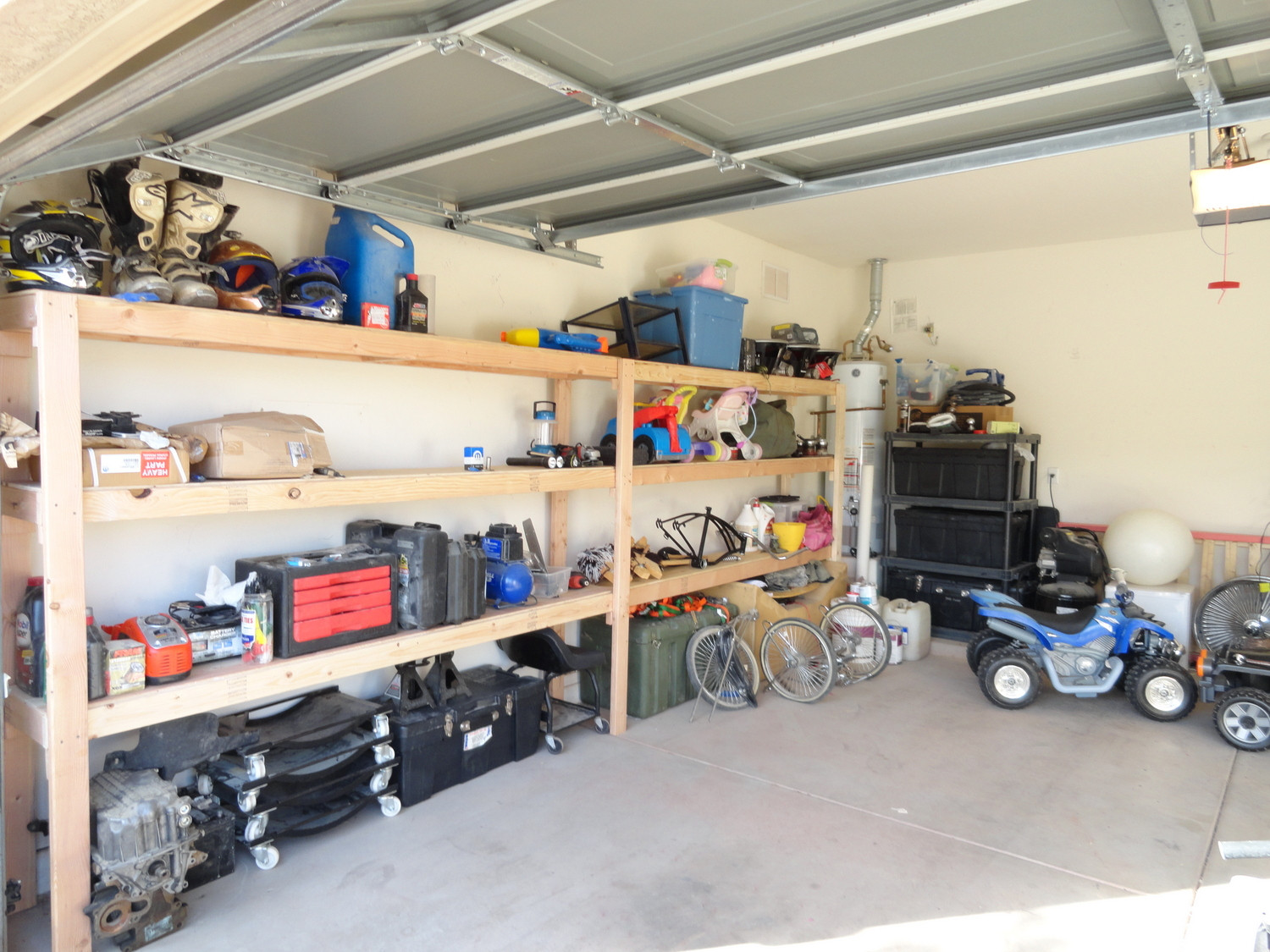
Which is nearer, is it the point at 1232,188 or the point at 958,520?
the point at 1232,188

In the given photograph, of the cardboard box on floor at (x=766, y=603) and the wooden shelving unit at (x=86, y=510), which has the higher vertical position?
the wooden shelving unit at (x=86, y=510)

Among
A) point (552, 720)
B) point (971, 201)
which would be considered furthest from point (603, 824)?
point (971, 201)

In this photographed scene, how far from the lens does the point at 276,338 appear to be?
2693mm

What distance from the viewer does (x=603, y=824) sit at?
321cm

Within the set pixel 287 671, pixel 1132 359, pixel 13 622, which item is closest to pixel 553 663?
pixel 287 671

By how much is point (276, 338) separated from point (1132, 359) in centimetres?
601

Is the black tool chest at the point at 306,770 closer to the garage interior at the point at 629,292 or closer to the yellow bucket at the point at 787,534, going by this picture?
the garage interior at the point at 629,292

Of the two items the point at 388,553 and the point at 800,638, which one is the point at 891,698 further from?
Answer: the point at 388,553

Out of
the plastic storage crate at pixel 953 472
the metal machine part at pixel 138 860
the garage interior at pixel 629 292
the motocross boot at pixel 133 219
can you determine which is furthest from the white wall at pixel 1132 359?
the metal machine part at pixel 138 860

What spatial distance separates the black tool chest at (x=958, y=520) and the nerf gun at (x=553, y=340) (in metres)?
3.23

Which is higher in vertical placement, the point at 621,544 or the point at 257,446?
the point at 257,446

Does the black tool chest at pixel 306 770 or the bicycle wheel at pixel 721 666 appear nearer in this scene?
the black tool chest at pixel 306 770

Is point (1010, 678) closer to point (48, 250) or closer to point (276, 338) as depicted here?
point (276, 338)

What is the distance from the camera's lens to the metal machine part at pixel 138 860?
237 cm
